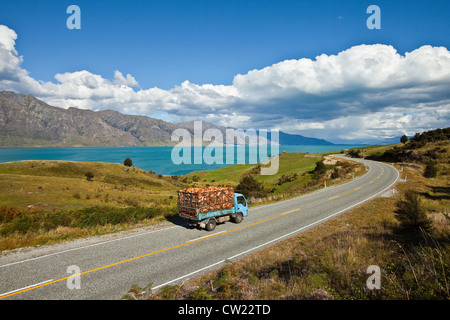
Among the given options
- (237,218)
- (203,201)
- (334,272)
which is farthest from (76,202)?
(334,272)

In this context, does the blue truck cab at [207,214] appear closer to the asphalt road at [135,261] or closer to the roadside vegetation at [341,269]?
the asphalt road at [135,261]

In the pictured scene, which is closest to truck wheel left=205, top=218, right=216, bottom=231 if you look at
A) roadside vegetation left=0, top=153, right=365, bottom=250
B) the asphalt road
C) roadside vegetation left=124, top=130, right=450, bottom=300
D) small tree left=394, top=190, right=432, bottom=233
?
the asphalt road

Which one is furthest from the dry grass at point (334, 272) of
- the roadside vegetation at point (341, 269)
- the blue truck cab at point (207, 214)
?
the blue truck cab at point (207, 214)

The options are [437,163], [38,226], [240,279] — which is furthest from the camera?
[437,163]

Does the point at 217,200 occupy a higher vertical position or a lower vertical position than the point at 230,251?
higher

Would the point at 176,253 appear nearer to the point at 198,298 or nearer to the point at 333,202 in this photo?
the point at 198,298

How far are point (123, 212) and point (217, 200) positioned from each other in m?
7.36

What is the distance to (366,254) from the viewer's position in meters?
8.96

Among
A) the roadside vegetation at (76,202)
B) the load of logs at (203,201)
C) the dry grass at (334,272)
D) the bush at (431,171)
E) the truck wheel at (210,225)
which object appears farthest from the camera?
the bush at (431,171)

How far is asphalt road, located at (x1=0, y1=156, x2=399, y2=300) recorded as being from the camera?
8.03m

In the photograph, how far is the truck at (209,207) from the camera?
14383 mm

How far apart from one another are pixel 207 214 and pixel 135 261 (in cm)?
545
